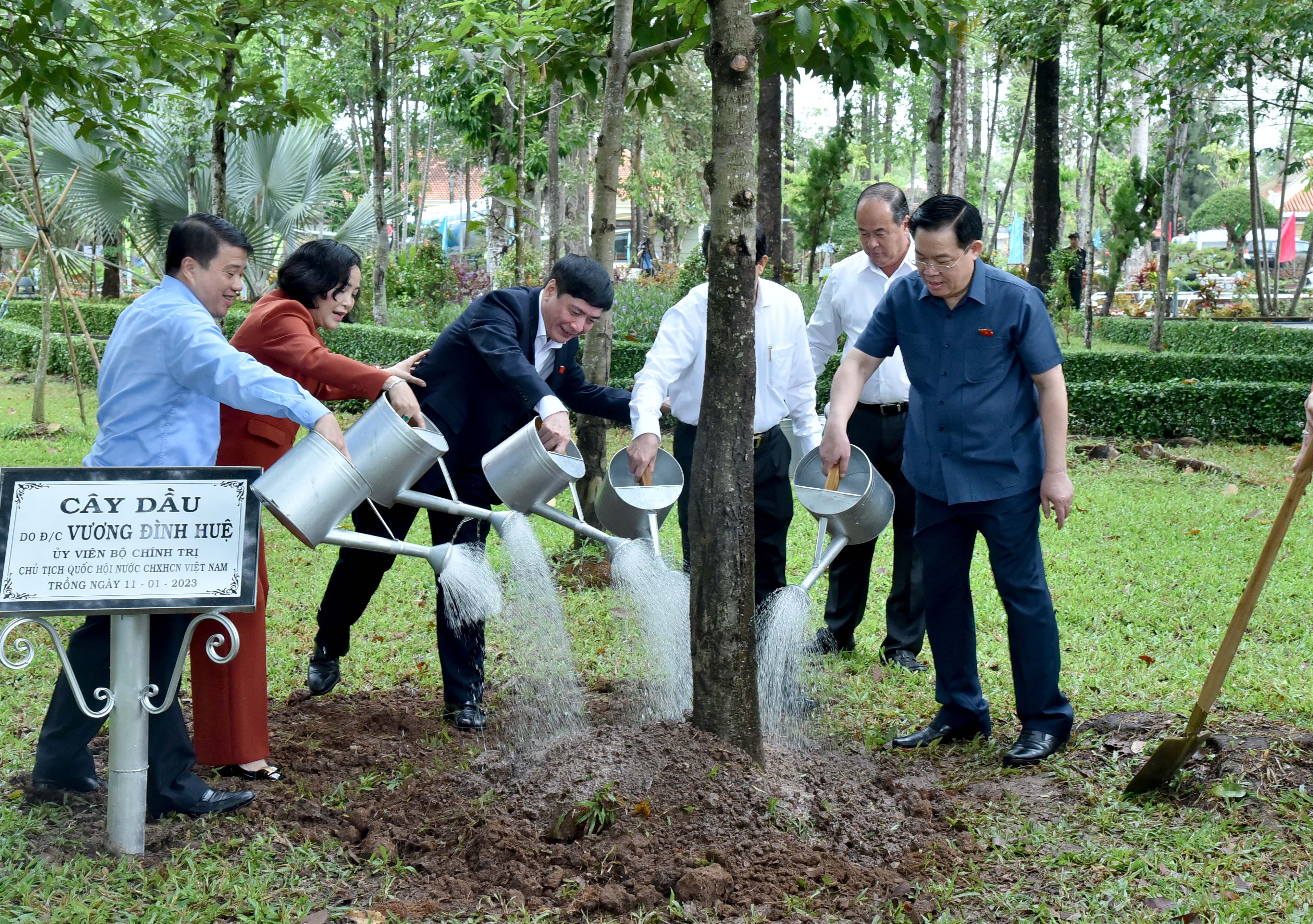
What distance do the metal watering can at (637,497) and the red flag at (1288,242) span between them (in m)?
36.1

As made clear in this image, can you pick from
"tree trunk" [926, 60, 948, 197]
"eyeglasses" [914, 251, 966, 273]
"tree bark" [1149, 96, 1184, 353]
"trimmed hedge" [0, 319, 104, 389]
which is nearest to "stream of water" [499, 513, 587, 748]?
"eyeglasses" [914, 251, 966, 273]

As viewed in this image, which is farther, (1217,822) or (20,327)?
(20,327)

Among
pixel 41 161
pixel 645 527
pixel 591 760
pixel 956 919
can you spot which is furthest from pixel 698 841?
pixel 41 161

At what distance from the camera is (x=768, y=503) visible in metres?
4.25

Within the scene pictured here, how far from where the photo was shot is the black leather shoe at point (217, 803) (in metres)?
3.12

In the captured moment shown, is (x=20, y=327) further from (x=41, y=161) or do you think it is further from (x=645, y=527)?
(x=645, y=527)

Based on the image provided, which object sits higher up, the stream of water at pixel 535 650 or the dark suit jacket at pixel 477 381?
the dark suit jacket at pixel 477 381

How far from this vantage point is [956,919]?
259cm

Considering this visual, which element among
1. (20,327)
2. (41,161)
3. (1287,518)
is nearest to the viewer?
(1287,518)

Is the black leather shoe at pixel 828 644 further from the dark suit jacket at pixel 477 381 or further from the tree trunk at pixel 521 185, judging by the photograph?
the tree trunk at pixel 521 185

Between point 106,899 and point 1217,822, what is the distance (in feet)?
9.42

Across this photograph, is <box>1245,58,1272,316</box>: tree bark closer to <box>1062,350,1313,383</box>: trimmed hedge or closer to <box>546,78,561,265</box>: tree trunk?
<box>1062,350,1313,383</box>: trimmed hedge

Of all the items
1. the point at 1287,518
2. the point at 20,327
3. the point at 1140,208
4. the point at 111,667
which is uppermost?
the point at 1140,208

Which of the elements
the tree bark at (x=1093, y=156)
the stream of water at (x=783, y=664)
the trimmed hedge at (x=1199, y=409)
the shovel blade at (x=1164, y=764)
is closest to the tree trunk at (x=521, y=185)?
the stream of water at (x=783, y=664)
